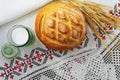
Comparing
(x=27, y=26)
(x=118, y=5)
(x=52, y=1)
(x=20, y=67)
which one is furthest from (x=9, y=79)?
(x=118, y=5)

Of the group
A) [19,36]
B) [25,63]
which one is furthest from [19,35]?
[25,63]

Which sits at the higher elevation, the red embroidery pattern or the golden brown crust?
the golden brown crust

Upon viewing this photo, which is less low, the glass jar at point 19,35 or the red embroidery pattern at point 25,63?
the glass jar at point 19,35

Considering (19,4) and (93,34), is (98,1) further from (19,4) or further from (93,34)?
(19,4)

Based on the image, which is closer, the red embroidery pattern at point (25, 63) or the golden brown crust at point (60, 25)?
the golden brown crust at point (60, 25)

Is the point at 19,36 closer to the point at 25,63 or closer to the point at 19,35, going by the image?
the point at 19,35

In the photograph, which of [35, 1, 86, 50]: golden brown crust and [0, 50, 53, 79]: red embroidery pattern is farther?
[0, 50, 53, 79]: red embroidery pattern
